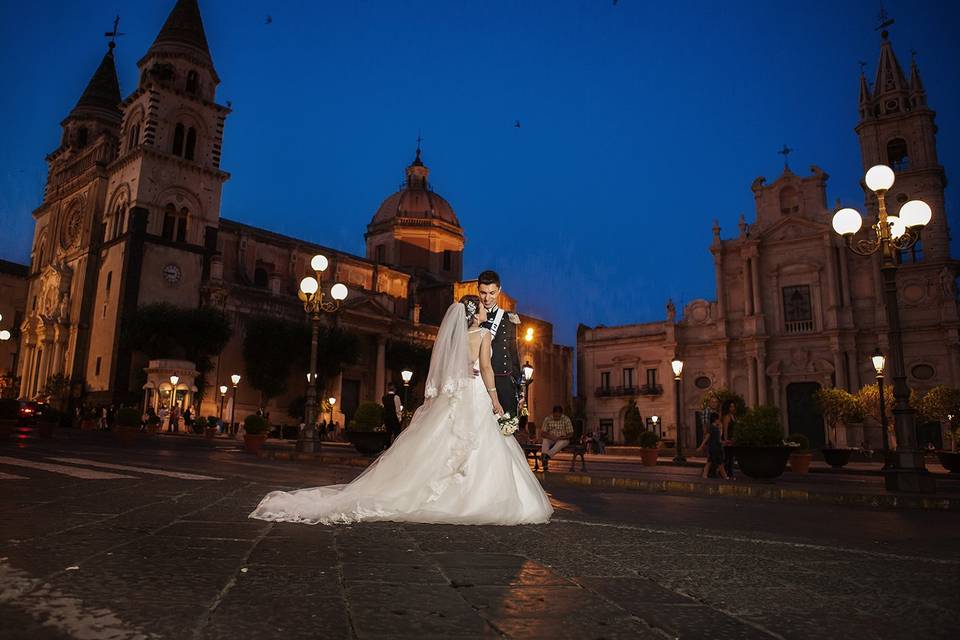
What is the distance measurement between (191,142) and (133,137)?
11.1 ft

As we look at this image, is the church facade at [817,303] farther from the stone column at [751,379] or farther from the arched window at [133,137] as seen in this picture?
the arched window at [133,137]

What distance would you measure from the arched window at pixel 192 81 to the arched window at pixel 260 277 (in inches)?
474

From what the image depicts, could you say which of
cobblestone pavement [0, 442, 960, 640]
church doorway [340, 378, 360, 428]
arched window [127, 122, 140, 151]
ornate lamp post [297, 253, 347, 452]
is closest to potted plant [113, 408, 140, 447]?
ornate lamp post [297, 253, 347, 452]

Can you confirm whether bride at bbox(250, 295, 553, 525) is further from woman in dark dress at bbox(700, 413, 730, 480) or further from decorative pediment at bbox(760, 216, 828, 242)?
decorative pediment at bbox(760, 216, 828, 242)

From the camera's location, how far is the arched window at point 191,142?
41594 millimetres

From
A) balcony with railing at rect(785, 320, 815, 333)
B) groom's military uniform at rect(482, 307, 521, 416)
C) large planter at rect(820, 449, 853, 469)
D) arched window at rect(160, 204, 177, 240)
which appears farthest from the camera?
balcony with railing at rect(785, 320, 815, 333)

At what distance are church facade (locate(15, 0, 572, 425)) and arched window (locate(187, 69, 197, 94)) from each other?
0.21 ft

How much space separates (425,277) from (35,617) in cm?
5300

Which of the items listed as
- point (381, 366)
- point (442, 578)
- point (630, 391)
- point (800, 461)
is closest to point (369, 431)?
point (800, 461)

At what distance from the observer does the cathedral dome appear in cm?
5631

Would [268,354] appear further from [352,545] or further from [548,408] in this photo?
[352,545]

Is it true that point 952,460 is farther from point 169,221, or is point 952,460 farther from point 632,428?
point 169,221

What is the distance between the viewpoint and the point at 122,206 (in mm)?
39500

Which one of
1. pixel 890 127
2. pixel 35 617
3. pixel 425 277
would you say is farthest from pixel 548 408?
pixel 35 617
